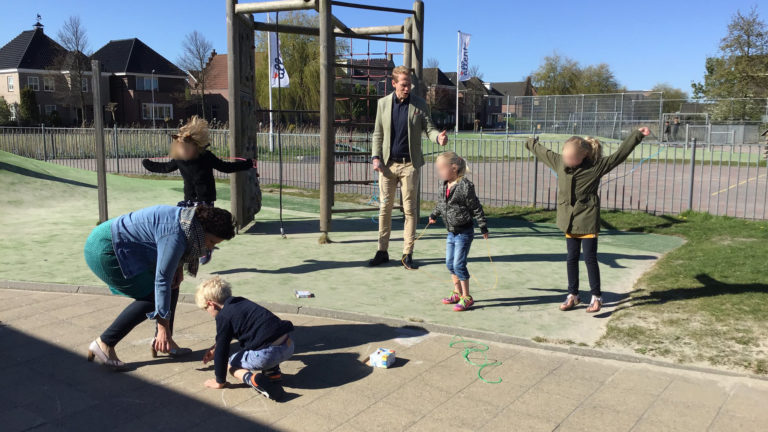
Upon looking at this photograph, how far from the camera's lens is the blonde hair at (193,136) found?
219 inches

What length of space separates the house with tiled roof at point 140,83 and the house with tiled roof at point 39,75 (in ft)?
11.3

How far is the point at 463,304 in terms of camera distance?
5.45 m

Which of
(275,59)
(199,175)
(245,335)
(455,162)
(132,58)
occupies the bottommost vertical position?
(245,335)

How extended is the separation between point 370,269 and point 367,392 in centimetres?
326

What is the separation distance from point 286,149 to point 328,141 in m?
10.8

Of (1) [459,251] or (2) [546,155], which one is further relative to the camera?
(2) [546,155]

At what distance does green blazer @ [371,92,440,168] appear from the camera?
6945 millimetres

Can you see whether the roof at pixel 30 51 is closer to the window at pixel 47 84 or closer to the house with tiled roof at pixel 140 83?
the window at pixel 47 84

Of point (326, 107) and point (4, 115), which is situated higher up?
point (4, 115)

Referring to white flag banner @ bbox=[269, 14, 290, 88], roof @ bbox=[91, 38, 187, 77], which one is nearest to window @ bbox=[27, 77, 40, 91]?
roof @ bbox=[91, 38, 187, 77]

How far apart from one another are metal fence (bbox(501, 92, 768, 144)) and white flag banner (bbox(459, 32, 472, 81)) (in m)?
6.17

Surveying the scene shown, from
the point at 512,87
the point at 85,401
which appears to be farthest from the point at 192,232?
the point at 512,87

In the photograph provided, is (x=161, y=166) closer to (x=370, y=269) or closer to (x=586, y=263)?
(x=370, y=269)

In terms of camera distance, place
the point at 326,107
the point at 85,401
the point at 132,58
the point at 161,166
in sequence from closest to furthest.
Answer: the point at 85,401, the point at 161,166, the point at 326,107, the point at 132,58
